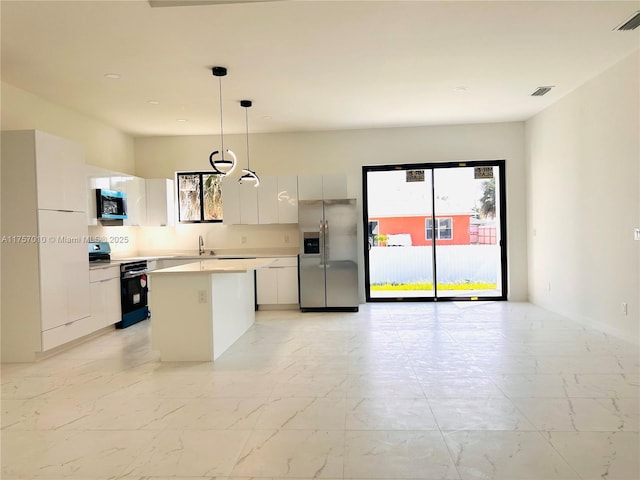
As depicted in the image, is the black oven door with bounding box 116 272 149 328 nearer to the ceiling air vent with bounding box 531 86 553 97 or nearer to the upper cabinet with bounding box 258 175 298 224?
the upper cabinet with bounding box 258 175 298 224

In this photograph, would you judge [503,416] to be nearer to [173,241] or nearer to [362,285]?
[362,285]

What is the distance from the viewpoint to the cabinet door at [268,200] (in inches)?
269

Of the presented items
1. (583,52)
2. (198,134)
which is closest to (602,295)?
(583,52)

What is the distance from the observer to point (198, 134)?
716cm

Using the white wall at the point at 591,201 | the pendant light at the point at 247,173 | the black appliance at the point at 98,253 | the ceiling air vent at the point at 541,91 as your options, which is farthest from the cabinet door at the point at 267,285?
the ceiling air vent at the point at 541,91

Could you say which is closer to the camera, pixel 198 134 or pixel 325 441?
pixel 325 441

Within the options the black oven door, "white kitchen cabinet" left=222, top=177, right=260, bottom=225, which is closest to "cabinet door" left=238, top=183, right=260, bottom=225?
"white kitchen cabinet" left=222, top=177, right=260, bottom=225

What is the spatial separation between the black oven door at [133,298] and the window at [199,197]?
154 centimetres

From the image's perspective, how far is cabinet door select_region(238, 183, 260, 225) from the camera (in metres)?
6.89

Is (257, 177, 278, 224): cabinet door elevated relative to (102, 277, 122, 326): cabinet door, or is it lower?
elevated

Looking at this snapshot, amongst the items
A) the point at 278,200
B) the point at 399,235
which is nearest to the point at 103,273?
the point at 278,200

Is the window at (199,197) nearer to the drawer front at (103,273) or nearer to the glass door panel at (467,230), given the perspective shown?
the drawer front at (103,273)

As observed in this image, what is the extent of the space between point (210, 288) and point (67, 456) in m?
Answer: 1.88

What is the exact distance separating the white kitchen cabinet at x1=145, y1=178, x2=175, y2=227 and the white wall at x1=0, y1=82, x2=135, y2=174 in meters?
0.56
